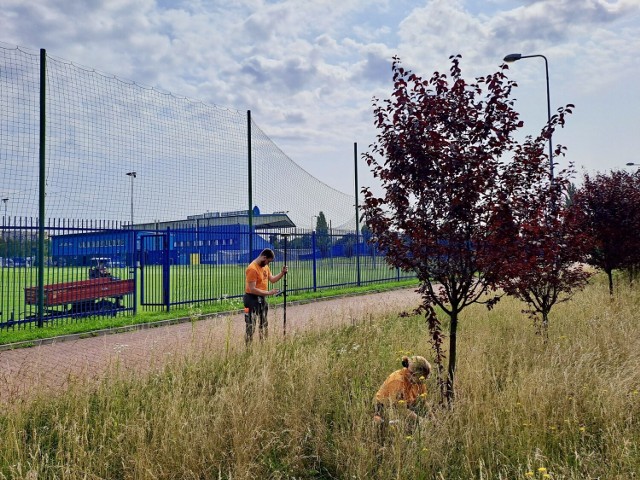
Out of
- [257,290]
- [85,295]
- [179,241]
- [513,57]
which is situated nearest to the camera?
[257,290]

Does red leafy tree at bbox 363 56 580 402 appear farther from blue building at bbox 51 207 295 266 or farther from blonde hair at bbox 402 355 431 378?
blue building at bbox 51 207 295 266

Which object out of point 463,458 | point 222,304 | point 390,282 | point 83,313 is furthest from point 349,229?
point 463,458

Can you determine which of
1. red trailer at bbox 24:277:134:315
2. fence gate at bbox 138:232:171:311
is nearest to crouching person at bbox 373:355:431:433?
red trailer at bbox 24:277:134:315

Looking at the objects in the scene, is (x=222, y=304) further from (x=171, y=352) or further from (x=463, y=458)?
(x=463, y=458)

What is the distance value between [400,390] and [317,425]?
737mm

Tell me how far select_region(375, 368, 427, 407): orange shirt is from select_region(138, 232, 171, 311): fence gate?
896 centimetres

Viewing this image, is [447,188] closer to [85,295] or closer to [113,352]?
[113,352]

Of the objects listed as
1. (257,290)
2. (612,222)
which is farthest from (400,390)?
(612,222)

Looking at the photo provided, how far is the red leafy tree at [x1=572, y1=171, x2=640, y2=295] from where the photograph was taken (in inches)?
468

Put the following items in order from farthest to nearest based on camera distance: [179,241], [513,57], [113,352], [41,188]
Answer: [513,57], [179,241], [41,188], [113,352]

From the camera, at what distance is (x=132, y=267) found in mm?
11750

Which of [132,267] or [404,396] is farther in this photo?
[132,267]

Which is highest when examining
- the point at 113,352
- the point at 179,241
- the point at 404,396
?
the point at 179,241

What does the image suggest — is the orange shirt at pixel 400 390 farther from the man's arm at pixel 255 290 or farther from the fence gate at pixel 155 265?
the fence gate at pixel 155 265
